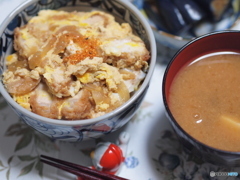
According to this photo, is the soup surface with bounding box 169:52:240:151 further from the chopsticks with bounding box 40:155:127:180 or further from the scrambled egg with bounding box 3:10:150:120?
the chopsticks with bounding box 40:155:127:180

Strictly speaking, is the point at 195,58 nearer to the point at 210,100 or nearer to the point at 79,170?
the point at 210,100

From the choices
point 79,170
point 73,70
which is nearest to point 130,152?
point 79,170

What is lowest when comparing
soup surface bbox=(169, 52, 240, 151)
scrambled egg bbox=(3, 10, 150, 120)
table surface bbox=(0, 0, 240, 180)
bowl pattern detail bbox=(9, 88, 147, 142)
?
table surface bbox=(0, 0, 240, 180)

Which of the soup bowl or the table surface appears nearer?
the soup bowl

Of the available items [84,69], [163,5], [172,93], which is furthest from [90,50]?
[163,5]

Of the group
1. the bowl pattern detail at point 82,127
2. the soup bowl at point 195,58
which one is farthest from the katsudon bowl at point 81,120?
the soup bowl at point 195,58

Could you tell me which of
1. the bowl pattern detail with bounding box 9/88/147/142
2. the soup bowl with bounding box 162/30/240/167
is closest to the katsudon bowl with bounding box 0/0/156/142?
the bowl pattern detail with bounding box 9/88/147/142

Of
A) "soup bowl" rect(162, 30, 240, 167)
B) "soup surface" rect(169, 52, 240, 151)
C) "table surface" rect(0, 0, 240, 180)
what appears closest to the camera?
"soup bowl" rect(162, 30, 240, 167)

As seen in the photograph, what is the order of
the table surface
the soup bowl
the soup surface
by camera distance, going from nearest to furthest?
the soup bowl < the soup surface < the table surface

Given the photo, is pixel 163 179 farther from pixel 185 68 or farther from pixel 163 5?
pixel 163 5

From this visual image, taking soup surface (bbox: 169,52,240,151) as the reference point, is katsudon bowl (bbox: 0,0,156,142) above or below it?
above
